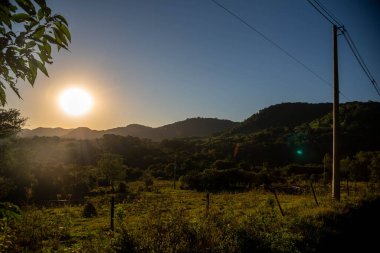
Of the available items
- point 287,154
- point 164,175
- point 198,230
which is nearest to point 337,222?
point 198,230

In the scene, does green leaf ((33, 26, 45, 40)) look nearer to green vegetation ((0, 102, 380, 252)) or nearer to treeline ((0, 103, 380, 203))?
green vegetation ((0, 102, 380, 252))

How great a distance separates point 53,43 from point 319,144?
101 meters

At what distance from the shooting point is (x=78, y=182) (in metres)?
45.5

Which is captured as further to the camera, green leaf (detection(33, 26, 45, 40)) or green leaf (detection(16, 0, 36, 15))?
green leaf (detection(33, 26, 45, 40))

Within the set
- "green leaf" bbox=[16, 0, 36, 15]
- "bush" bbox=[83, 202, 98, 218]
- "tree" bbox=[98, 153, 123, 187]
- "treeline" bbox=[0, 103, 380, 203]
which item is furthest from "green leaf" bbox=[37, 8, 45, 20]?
"tree" bbox=[98, 153, 123, 187]

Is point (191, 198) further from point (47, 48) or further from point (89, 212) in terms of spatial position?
point (47, 48)

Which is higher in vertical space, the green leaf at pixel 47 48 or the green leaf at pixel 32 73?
the green leaf at pixel 47 48

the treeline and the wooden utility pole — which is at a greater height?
the wooden utility pole

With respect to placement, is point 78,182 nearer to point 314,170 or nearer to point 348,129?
point 314,170

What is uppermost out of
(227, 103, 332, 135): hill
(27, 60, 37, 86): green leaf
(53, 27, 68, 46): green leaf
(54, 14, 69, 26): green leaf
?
(227, 103, 332, 135): hill

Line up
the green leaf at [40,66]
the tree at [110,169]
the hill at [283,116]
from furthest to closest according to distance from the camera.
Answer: the hill at [283,116] → the tree at [110,169] → the green leaf at [40,66]

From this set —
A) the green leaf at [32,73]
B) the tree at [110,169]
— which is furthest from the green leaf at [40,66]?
the tree at [110,169]

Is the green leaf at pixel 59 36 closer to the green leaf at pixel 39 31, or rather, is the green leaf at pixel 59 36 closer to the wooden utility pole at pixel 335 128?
the green leaf at pixel 39 31

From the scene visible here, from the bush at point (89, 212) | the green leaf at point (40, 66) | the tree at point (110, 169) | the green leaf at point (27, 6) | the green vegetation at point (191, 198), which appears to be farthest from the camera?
the tree at point (110, 169)
